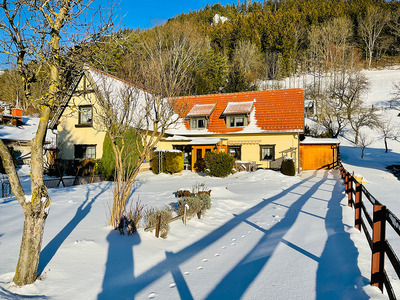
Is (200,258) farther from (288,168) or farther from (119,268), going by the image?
(288,168)

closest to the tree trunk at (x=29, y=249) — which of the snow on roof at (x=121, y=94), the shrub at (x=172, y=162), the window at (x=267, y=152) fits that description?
the snow on roof at (x=121, y=94)

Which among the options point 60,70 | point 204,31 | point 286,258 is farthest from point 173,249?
point 204,31

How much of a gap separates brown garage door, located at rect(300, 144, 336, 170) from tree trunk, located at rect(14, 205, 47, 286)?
845 inches

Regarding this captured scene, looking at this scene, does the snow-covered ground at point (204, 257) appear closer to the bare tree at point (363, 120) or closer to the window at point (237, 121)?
the window at point (237, 121)

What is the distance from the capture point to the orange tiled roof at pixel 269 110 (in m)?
19.9

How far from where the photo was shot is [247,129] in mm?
20672

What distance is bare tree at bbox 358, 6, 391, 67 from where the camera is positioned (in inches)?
2056

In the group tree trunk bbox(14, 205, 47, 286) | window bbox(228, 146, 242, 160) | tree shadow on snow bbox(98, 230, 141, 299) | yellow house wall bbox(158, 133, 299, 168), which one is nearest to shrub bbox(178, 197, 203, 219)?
tree shadow on snow bbox(98, 230, 141, 299)

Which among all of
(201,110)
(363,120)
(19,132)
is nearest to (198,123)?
(201,110)

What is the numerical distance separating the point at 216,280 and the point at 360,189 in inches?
161

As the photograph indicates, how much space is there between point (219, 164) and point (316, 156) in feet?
34.0

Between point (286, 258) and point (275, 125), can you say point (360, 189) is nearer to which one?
point (286, 258)

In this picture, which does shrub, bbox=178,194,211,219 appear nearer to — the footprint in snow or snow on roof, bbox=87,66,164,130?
snow on roof, bbox=87,66,164,130

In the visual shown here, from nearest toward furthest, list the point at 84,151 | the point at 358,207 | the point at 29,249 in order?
the point at 29,249
the point at 358,207
the point at 84,151
